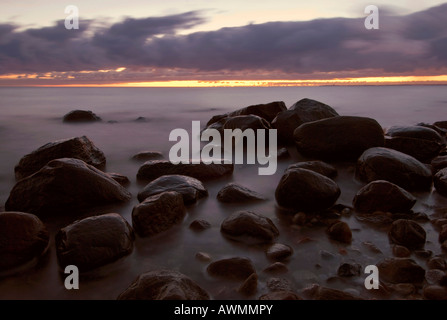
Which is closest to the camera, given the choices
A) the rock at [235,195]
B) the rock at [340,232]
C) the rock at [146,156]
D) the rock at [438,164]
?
the rock at [340,232]

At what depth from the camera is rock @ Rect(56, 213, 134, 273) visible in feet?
7.47

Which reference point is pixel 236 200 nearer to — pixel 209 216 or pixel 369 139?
pixel 209 216

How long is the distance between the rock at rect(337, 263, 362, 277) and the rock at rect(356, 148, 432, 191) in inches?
70.4

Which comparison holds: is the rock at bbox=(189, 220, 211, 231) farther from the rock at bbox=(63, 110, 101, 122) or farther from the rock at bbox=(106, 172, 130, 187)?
the rock at bbox=(63, 110, 101, 122)

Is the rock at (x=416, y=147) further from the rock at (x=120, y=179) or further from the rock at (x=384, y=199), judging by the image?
the rock at (x=120, y=179)

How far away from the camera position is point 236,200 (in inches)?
137

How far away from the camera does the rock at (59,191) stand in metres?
3.13

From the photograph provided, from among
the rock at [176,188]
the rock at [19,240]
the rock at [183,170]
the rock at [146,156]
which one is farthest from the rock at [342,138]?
the rock at [19,240]

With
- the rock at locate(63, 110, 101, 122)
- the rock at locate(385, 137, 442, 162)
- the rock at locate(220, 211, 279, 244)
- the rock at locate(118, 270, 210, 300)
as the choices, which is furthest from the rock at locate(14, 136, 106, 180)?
the rock at locate(63, 110, 101, 122)

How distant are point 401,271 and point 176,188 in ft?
6.76

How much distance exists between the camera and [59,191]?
10.4 feet

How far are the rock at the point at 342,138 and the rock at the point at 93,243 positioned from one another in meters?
3.28
